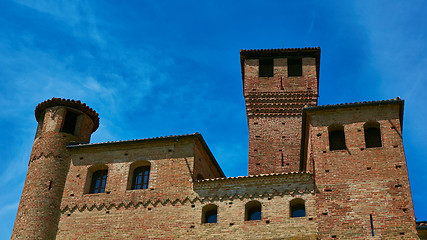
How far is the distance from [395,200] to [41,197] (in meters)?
13.7

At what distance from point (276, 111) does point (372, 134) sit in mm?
8123

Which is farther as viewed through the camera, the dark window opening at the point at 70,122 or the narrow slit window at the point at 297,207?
the dark window opening at the point at 70,122

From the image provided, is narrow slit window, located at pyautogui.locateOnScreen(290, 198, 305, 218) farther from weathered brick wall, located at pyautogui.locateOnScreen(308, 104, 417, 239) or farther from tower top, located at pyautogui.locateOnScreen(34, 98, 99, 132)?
tower top, located at pyautogui.locateOnScreen(34, 98, 99, 132)

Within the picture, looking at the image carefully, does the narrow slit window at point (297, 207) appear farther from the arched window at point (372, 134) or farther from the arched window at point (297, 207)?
the arched window at point (372, 134)

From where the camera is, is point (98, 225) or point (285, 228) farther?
point (98, 225)

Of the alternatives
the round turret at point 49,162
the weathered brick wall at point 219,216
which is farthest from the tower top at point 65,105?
the weathered brick wall at point 219,216

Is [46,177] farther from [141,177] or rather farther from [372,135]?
[372,135]

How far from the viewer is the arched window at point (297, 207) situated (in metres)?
21.0

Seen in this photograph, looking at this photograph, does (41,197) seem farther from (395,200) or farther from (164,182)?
(395,200)

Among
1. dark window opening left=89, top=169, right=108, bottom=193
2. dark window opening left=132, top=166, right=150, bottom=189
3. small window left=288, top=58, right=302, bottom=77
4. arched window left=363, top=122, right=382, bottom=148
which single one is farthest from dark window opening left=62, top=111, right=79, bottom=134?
arched window left=363, top=122, right=382, bottom=148

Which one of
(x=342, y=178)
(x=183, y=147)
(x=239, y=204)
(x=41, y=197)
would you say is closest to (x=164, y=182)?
(x=183, y=147)

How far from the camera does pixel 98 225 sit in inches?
886

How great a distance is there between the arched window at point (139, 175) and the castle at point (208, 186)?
0.15 ft

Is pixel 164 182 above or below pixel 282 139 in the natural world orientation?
below
